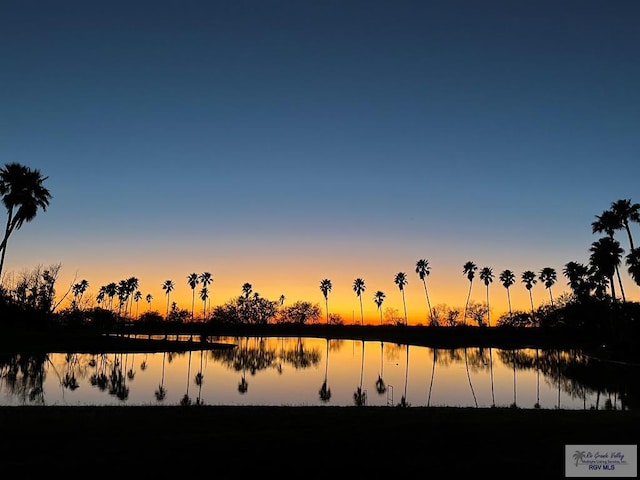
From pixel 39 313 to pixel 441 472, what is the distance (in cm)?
8885

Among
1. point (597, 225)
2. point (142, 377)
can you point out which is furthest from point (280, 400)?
point (597, 225)

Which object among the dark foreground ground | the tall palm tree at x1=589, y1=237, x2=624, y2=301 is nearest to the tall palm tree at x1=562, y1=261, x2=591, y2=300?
the tall palm tree at x1=589, y1=237, x2=624, y2=301

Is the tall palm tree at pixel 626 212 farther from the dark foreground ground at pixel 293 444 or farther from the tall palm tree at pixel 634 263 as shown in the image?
the dark foreground ground at pixel 293 444

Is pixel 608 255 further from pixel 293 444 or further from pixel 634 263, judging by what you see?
pixel 293 444

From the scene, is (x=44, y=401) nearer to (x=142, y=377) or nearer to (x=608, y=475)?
(x=142, y=377)

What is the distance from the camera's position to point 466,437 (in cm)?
1223

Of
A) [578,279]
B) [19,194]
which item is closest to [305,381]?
[19,194]

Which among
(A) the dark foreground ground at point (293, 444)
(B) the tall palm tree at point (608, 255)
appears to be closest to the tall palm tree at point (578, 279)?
(B) the tall palm tree at point (608, 255)

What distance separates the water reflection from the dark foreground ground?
12879 millimetres

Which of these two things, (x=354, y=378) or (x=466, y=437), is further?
(x=354, y=378)

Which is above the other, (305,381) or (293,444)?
(293,444)

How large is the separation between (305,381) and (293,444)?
32.1 metres

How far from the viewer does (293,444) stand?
11.1m

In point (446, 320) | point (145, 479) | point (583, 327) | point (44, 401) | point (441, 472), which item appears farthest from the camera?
point (446, 320)
